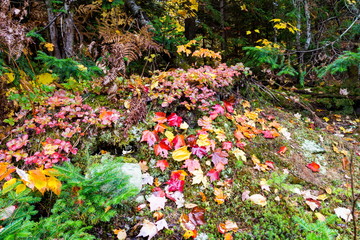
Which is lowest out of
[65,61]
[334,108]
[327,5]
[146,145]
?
[334,108]

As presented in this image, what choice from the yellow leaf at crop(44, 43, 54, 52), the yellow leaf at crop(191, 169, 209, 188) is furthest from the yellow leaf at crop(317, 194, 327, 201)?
the yellow leaf at crop(44, 43, 54, 52)

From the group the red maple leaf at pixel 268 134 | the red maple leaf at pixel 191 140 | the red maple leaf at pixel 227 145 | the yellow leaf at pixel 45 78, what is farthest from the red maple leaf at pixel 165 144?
the yellow leaf at pixel 45 78

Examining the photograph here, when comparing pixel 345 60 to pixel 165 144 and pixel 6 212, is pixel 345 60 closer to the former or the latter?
pixel 165 144

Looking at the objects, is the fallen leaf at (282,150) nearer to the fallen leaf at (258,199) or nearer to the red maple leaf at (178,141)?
the fallen leaf at (258,199)

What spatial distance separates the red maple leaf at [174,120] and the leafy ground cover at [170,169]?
2cm

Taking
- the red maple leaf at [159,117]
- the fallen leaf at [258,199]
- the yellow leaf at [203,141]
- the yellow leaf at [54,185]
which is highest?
the red maple leaf at [159,117]

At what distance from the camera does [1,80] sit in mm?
2559

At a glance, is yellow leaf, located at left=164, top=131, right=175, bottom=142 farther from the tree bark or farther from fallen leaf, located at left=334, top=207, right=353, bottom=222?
the tree bark

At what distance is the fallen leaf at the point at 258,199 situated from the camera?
2.07 meters

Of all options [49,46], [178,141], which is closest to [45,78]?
[49,46]

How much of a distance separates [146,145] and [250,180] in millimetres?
1376

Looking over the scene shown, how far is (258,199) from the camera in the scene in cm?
211

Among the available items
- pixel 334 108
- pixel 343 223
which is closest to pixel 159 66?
pixel 343 223

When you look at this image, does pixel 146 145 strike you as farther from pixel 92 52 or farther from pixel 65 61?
pixel 92 52
